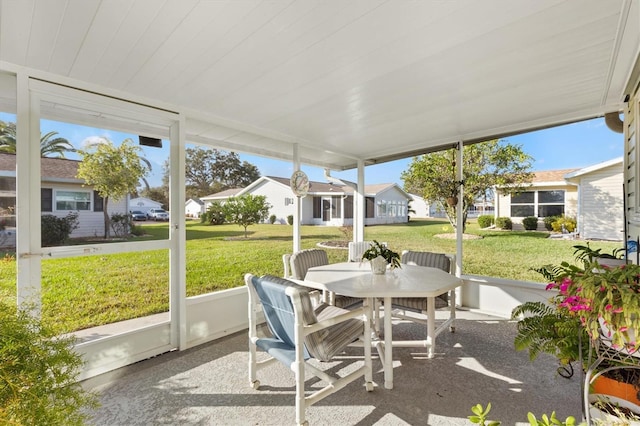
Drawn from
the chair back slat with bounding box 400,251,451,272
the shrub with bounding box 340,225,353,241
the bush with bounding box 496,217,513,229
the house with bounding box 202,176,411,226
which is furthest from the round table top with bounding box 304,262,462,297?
the shrub with bounding box 340,225,353,241

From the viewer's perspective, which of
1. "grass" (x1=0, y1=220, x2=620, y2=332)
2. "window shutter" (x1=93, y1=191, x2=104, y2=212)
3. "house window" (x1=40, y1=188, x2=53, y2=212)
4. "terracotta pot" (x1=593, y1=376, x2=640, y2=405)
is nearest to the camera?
"terracotta pot" (x1=593, y1=376, x2=640, y2=405)

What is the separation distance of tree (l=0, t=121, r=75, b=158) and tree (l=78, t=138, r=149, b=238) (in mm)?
122

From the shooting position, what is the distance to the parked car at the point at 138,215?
2871mm

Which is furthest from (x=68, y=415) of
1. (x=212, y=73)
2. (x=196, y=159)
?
(x=196, y=159)

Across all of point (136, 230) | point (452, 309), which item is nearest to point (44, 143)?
point (136, 230)

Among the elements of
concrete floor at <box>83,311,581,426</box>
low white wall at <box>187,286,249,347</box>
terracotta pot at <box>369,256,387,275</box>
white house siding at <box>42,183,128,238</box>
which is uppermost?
white house siding at <box>42,183,128,238</box>

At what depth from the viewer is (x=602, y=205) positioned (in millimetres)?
3279

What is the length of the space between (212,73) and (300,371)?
228 cm

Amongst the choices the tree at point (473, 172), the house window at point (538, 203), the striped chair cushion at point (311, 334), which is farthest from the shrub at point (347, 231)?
the striped chair cushion at point (311, 334)

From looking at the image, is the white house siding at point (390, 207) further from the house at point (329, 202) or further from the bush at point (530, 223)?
the bush at point (530, 223)

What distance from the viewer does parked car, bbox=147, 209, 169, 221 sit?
2.97 metres

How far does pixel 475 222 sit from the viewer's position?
171 inches

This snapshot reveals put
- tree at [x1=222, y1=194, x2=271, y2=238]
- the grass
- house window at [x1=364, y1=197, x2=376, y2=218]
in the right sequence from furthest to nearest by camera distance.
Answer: house window at [x1=364, y1=197, x2=376, y2=218] < tree at [x1=222, y1=194, x2=271, y2=238] < the grass

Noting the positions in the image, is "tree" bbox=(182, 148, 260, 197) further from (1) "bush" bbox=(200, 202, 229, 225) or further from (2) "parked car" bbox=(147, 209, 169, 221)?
(2) "parked car" bbox=(147, 209, 169, 221)
